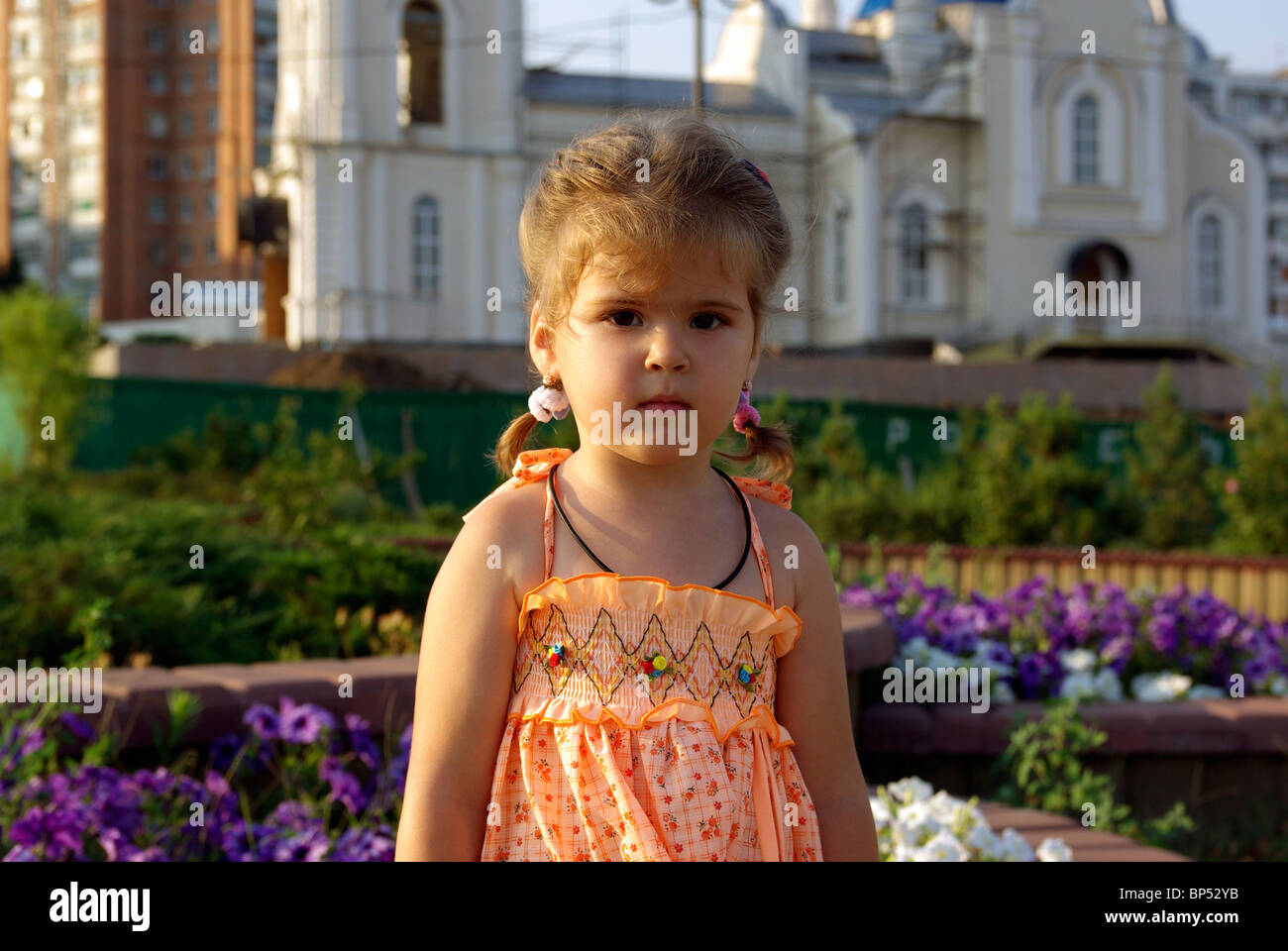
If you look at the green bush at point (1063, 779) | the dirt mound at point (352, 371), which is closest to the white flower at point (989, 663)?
the green bush at point (1063, 779)

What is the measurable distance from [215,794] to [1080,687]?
3.25m

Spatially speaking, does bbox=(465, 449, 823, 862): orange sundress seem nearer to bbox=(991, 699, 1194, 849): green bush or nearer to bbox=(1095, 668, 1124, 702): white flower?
bbox=(991, 699, 1194, 849): green bush

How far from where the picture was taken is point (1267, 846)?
4.68m

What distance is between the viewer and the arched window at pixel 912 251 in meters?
33.1

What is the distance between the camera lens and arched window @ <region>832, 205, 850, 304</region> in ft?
107

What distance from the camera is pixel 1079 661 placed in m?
5.60

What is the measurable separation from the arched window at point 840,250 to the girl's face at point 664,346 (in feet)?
102

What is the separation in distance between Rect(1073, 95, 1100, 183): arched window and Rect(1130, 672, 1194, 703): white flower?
30851mm

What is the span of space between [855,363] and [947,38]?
578 inches

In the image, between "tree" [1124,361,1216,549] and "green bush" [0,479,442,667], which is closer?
"green bush" [0,479,442,667]

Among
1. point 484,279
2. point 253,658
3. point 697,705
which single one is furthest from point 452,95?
point 697,705

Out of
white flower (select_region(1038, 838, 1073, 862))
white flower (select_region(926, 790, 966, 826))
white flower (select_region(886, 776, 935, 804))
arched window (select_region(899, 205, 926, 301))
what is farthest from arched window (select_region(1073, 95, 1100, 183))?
white flower (select_region(1038, 838, 1073, 862))

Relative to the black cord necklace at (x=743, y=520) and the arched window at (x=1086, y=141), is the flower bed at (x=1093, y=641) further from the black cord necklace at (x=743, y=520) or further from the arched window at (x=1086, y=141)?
the arched window at (x=1086, y=141)

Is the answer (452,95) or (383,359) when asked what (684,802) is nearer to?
(383,359)
